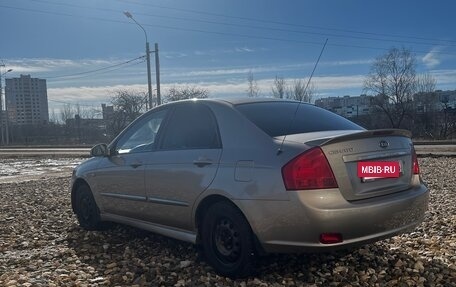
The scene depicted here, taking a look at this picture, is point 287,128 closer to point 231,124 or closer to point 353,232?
point 231,124

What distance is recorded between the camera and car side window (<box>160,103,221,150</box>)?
412 centimetres

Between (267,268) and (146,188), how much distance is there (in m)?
1.55

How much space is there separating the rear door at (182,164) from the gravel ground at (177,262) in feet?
1.52

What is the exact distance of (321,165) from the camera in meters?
3.29

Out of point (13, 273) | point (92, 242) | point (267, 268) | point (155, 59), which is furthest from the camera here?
point (155, 59)

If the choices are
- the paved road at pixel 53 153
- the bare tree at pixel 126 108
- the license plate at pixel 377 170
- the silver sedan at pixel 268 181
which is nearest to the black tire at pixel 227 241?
the silver sedan at pixel 268 181

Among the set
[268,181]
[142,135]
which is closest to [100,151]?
[142,135]

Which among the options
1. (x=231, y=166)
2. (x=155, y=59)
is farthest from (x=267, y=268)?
(x=155, y=59)

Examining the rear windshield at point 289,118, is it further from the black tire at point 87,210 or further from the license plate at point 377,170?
the black tire at point 87,210

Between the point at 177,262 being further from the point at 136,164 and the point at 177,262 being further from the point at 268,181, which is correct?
the point at 268,181

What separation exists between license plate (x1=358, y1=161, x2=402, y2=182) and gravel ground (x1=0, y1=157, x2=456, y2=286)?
2.94 ft

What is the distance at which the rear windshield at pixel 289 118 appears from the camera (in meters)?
3.83

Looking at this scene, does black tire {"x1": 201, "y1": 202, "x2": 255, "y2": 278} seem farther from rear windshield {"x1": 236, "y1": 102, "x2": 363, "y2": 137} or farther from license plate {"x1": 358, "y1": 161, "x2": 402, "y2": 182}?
license plate {"x1": 358, "y1": 161, "x2": 402, "y2": 182}

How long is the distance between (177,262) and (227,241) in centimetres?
78
